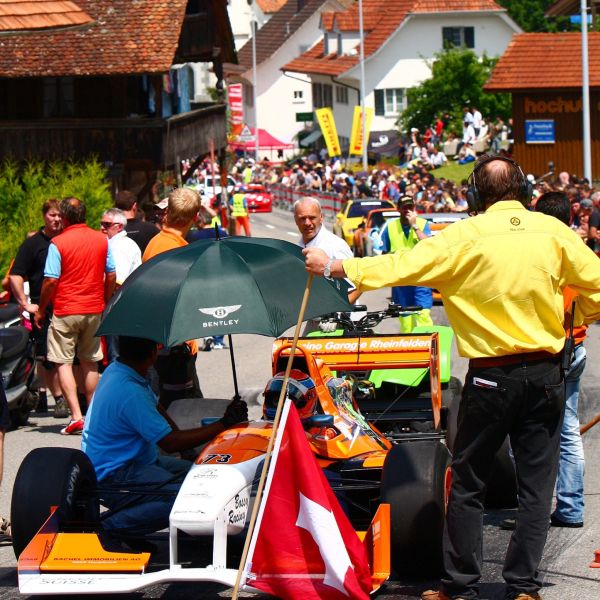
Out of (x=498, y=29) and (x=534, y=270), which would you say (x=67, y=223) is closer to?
(x=534, y=270)

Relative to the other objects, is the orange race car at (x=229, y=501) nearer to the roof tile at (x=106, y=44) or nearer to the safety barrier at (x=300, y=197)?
the roof tile at (x=106, y=44)

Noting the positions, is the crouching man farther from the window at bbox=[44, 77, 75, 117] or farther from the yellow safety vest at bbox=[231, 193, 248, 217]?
the window at bbox=[44, 77, 75, 117]

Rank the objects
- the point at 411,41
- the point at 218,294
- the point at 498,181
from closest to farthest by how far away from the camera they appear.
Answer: the point at 498,181, the point at 218,294, the point at 411,41

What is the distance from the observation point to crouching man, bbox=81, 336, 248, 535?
271 inches

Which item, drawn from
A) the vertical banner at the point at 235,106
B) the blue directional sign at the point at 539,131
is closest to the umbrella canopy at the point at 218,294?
the blue directional sign at the point at 539,131

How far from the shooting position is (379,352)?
9461 millimetres

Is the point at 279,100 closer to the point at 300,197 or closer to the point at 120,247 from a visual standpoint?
the point at 300,197

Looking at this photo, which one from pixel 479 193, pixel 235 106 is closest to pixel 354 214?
pixel 479 193

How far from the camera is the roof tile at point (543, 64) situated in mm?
48281

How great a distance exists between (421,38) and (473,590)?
230 feet

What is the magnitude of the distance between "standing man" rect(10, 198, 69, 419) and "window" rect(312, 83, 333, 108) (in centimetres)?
6941

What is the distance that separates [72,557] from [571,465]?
9.88 feet

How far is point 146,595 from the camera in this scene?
701 centimetres

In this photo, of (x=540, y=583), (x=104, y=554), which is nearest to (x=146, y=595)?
(x=104, y=554)
